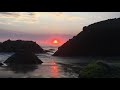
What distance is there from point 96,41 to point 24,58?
1.39 m

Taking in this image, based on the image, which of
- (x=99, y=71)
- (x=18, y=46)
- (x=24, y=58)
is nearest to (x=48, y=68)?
(x=24, y=58)

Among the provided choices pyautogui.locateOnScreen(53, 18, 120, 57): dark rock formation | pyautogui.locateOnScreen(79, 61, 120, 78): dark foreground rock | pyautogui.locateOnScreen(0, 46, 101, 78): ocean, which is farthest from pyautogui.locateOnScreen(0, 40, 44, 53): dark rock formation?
pyautogui.locateOnScreen(79, 61, 120, 78): dark foreground rock

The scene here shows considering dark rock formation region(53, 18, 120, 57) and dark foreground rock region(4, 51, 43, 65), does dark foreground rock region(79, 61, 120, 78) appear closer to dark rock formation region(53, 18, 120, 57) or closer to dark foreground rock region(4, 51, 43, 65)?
dark rock formation region(53, 18, 120, 57)

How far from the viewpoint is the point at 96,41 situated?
375cm

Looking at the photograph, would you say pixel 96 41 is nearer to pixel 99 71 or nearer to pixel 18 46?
pixel 99 71

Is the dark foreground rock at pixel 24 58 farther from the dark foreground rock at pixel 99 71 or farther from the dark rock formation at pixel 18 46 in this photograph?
the dark foreground rock at pixel 99 71

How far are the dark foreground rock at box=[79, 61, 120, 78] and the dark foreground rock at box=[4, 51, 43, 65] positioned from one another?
0.85m

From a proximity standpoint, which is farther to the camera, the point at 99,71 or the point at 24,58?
the point at 24,58

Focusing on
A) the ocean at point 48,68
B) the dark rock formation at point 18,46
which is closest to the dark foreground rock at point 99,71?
the ocean at point 48,68

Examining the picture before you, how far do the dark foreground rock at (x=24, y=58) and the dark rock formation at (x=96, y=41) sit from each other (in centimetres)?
43

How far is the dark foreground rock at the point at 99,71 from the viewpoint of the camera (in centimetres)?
333
